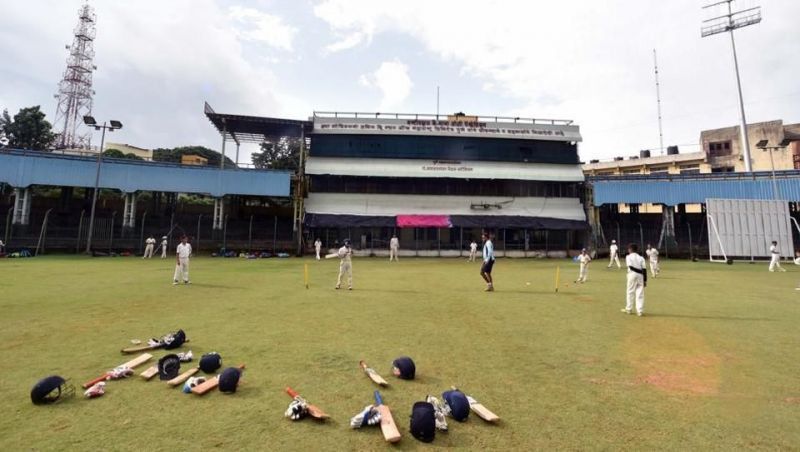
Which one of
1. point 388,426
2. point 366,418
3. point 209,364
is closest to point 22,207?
point 209,364

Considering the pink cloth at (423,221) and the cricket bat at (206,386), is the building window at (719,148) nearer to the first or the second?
the pink cloth at (423,221)

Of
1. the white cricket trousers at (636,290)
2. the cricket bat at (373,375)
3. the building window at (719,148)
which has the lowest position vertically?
the cricket bat at (373,375)

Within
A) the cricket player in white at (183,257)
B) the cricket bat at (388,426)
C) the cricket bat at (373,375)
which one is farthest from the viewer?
the cricket player in white at (183,257)

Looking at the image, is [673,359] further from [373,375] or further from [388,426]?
[388,426]

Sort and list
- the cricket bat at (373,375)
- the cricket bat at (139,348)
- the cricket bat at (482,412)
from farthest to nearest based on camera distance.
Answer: the cricket bat at (139,348) < the cricket bat at (373,375) < the cricket bat at (482,412)

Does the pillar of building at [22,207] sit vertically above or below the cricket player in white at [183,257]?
above

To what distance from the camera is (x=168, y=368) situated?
5.04 meters

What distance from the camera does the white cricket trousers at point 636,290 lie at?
9.18 metres

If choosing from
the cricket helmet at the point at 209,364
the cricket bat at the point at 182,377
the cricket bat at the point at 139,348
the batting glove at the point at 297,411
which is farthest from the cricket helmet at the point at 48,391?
the batting glove at the point at 297,411

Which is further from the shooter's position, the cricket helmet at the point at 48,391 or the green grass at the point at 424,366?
the cricket helmet at the point at 48,391

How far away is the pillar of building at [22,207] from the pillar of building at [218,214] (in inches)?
533

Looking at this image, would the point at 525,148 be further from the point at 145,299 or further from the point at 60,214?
the point at 60,214

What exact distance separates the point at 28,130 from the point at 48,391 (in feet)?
187

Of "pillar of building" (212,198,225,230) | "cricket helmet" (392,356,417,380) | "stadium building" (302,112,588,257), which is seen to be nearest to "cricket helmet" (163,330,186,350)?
"cricket helmet" (392,356,417,380)
